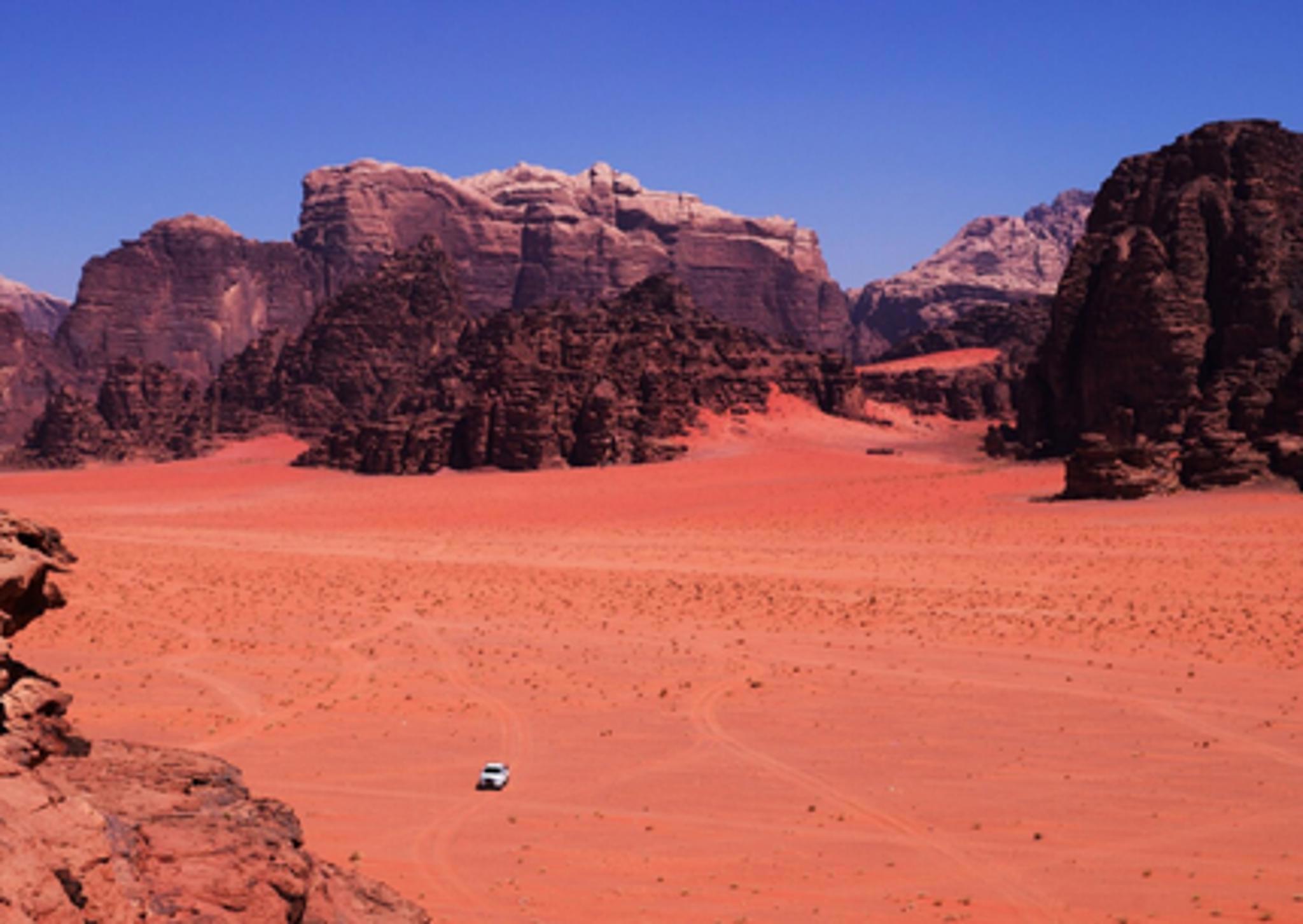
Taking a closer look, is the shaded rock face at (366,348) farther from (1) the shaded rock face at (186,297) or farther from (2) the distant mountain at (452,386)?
(1) the shaded rock face at (186,297)

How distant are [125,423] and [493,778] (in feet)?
270

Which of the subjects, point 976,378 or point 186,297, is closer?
point 976,378

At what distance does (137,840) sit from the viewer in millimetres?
6121

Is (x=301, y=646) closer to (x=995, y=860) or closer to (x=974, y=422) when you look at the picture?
(x=995, y=860)

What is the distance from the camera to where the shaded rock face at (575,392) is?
6500 centimetres

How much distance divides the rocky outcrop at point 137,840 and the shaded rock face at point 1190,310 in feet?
126

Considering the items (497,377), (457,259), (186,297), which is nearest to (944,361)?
(457,259)

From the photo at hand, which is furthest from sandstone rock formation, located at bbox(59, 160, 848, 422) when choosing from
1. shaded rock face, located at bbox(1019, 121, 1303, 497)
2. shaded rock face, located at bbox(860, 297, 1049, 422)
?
shaded rock face, located at bbox(1019, 121, 1303, 497)

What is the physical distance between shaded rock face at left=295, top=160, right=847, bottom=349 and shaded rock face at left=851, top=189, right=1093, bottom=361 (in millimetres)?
13366

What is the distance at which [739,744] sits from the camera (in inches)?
569

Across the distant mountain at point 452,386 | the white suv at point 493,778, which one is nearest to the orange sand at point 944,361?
the distant mountain at point 452,386

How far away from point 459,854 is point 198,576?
2103 centimetres

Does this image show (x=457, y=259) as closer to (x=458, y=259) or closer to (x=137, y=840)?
(x=458, y=259)

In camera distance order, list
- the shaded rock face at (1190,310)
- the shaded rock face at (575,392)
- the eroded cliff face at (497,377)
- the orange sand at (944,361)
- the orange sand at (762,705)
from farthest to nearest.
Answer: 1. the orange sand at (944,361)
2. the eroded cliff face at (497,377)
3. the shaded rock face at (575,392)
4. the shaded rock face at (1190,310)
5. the orange sand at (762,705)
